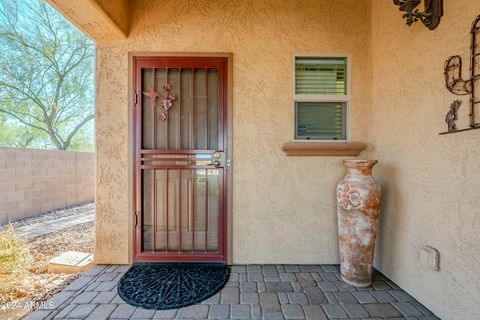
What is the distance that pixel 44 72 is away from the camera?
18.7 ft

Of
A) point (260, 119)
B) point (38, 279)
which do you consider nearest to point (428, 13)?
point (260, 119)

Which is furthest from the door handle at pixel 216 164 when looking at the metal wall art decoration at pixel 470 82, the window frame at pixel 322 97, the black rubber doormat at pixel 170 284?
the metal wall art decoration at pixel 470 82

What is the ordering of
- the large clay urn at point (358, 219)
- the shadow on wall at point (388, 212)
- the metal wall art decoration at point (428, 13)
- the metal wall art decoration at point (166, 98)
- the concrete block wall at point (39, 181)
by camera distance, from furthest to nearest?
the concrete block wall at point (39, 181)
the metal wall art decoration at point (166, 98)
the shadow on wall at point (388, 212)
the large clay urn at point (358, 219)
the metal wall art decoration at point (428, 13)

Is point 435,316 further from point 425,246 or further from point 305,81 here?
point 305,81

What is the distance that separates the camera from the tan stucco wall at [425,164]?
1.58 metres

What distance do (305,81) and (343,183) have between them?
117 centimetres

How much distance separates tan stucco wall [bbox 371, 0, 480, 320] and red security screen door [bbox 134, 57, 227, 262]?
1.62 m

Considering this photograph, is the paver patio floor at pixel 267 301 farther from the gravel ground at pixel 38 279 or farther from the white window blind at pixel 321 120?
the white window blind at pixel 321 120

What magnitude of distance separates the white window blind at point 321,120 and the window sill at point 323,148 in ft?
0.52

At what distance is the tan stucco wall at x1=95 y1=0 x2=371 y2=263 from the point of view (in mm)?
2570

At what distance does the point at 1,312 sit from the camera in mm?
1841

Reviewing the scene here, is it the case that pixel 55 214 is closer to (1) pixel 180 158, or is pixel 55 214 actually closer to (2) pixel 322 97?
(1) pixel 180 158

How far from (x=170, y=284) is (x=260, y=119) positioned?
1827mm

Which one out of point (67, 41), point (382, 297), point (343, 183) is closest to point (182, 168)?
point (343, 183)
